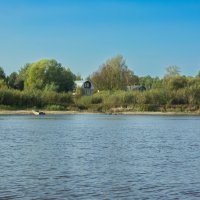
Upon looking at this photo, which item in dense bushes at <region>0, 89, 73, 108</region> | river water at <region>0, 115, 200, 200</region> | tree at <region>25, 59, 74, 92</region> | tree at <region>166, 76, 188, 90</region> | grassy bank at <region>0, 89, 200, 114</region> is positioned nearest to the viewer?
river water at <region>0, 115, 200, 200</region>

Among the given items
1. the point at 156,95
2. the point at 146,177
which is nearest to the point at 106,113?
the point at 156,95

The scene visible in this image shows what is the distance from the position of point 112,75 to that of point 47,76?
61.3 feet

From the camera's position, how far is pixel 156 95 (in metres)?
118

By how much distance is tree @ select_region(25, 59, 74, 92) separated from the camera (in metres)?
134

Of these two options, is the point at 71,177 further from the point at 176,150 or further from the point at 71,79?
the point at 71,79

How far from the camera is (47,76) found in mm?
137000

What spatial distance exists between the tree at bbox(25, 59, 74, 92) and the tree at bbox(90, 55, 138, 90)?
10122 mm

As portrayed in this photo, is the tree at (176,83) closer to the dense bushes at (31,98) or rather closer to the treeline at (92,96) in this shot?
the treeline at (92,96)

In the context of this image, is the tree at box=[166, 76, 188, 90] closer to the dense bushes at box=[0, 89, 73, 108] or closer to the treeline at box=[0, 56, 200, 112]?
the treeline at box=[0, 56, 200, 112]

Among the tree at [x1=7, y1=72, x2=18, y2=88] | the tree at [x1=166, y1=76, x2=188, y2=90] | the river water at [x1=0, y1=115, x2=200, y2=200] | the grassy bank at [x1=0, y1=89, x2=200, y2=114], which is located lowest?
the river water at [x1=0, y1=115, x2=200, y2=200]

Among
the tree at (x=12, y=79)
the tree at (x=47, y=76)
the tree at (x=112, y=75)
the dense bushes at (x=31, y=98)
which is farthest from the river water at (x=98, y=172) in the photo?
the tree at (x=12, y=79)

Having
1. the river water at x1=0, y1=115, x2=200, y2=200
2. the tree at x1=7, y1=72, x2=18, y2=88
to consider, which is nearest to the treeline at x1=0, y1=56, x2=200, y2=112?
the tree at x1=7, y1=72, x2=18, y2=88

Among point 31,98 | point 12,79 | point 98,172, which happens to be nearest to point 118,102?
point 31,98

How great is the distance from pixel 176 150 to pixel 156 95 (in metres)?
83.7
